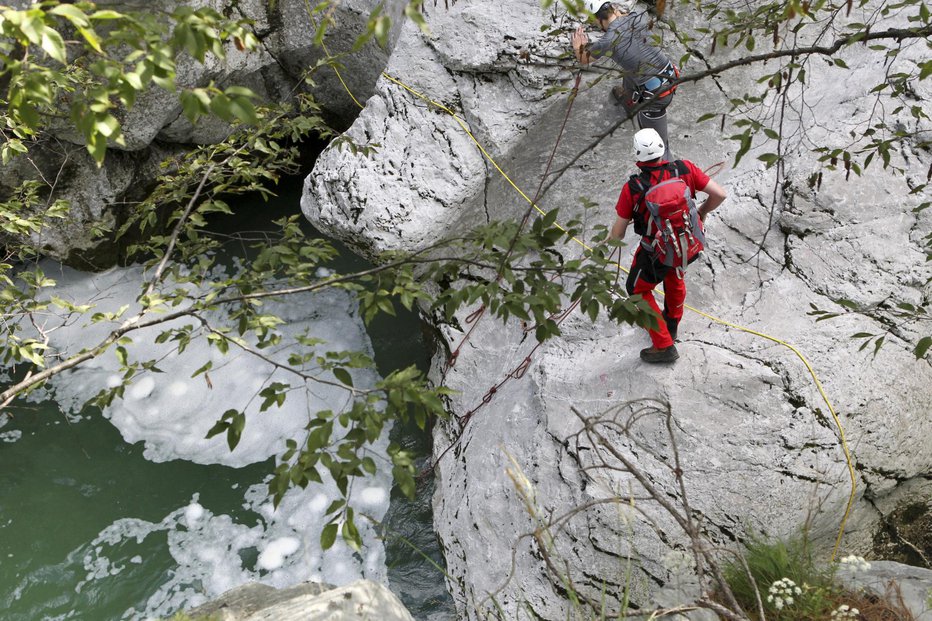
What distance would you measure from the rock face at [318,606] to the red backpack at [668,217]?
2095 mm

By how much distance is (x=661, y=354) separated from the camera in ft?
13.2

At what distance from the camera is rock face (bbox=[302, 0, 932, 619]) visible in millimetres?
3742

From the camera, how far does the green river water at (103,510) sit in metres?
5.22

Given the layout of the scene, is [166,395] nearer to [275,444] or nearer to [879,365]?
[275,444]

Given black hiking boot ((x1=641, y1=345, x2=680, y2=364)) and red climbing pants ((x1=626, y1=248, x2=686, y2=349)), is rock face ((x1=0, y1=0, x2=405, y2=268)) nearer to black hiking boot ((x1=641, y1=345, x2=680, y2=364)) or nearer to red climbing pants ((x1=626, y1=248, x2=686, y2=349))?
red climbing pants ((x1=626, y1=248, x2=686, y2=349))

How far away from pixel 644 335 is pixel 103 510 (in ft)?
15.3

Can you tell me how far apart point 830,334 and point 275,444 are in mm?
4525

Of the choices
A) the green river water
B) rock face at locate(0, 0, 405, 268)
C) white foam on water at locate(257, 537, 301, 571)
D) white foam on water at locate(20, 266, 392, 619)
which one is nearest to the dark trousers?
rock face at locate(0, 0, 405, 268)

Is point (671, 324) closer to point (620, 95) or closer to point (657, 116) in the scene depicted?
point (657, 116)

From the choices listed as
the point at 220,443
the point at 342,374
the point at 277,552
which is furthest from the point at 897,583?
the point at 220,443

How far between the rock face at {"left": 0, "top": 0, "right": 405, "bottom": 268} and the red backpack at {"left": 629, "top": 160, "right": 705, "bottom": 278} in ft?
10.9

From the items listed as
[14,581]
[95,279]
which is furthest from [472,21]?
[14,581]

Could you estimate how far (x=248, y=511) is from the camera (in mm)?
5797

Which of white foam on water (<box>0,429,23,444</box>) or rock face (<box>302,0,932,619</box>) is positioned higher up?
rock face (<box>302,0,932,619</box>)
